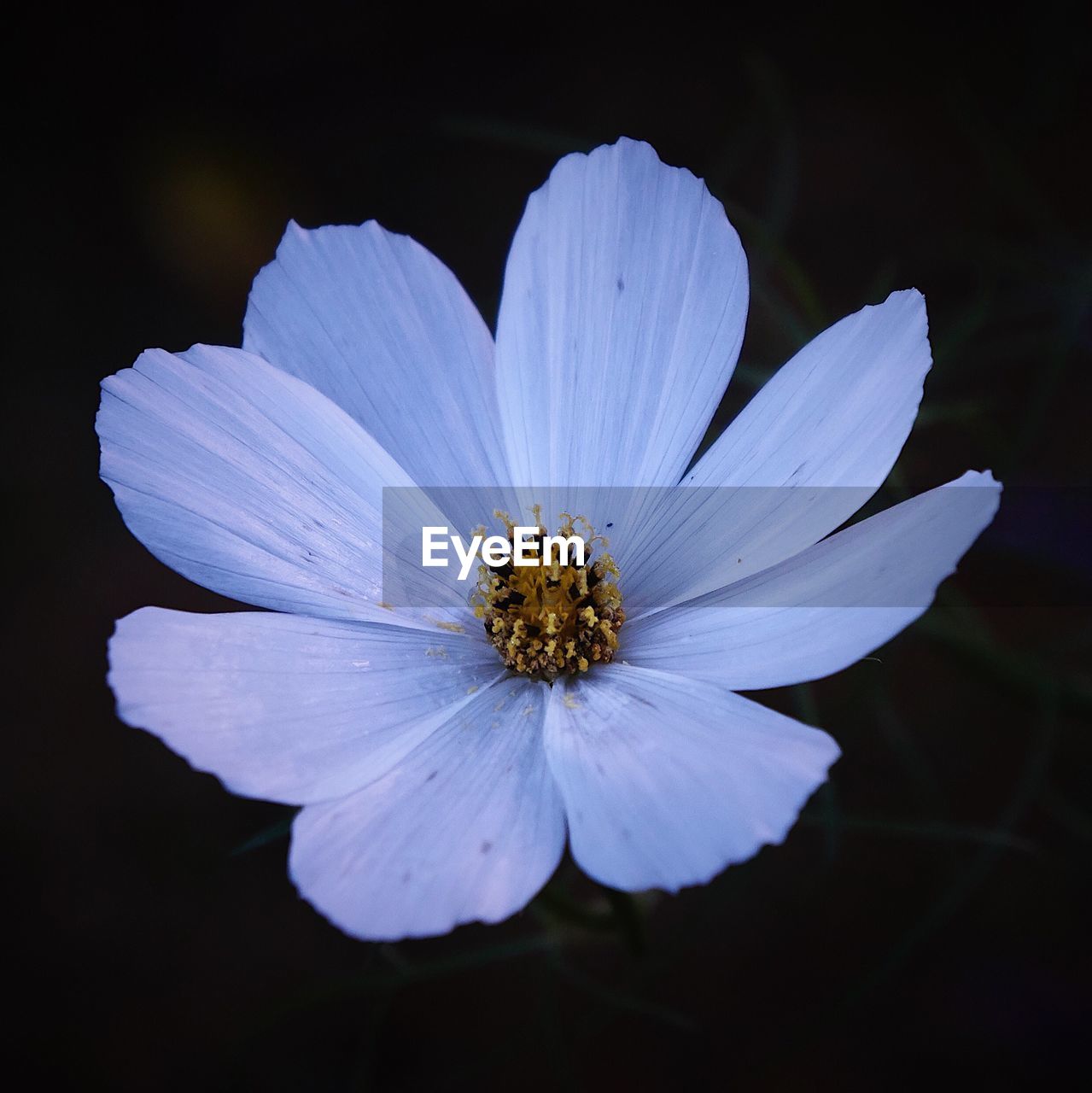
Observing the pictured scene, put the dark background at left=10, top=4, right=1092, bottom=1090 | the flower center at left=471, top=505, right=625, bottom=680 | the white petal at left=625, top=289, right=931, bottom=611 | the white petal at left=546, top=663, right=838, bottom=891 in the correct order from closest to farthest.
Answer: the white petal at left=546, top=663, right=838, bottom=891
the white petal at left=625, top=289, right=931, bottom=611
the flower center at left=471, top=505, right=625, bottom=680
the dark background at left=10, top=4, right=1092, bottom=1090

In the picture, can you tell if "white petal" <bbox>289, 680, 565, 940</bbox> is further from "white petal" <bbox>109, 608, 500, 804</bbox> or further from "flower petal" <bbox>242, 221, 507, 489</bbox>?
"flower petal" <bbox>242, 221, 507, 489</bbox>

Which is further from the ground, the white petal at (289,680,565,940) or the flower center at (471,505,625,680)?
the flower center at (471,505,625,680)

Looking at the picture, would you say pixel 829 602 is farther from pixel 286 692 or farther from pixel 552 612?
pixel 286 692

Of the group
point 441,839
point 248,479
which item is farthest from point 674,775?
point 248,479

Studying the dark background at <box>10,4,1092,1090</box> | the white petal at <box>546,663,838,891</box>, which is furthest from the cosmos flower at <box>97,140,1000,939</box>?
the dark background at <box>10,4,1092,1090</box>

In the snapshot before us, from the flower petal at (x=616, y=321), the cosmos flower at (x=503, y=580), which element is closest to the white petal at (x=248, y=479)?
the cosmos flower at (x=503, y=580)

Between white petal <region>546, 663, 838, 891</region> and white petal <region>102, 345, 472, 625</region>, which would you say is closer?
white petal <region>546, 663, 838, 891</region>
